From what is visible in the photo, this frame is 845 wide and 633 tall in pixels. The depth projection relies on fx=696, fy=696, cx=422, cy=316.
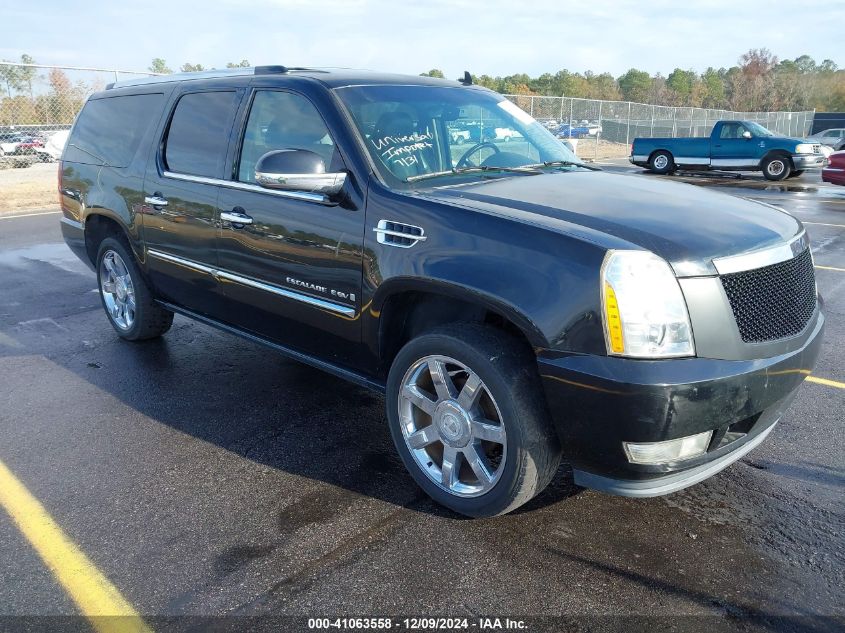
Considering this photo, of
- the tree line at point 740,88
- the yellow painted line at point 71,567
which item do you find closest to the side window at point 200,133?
the yellow painted line at point 71,567

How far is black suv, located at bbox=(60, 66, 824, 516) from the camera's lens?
2494mm

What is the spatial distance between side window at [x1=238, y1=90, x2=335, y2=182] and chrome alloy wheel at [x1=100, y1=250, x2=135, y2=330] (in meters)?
1.81

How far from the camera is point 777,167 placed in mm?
19344

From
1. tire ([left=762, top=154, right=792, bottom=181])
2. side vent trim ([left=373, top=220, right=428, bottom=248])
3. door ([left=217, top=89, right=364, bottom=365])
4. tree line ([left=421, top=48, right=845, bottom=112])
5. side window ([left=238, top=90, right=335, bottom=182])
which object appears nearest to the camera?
side vent trim ([left=373, top=220, right=428, bottom=248])

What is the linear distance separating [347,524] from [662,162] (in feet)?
68.5

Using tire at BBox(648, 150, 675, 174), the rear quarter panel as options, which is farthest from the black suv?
tire at BBox(648, 150, 675, 174)

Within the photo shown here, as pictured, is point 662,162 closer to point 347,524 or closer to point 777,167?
point 777,167

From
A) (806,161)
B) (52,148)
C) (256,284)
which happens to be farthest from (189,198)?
(806,161)

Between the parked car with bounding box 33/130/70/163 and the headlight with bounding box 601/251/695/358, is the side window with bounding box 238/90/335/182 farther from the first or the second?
the parked car with bounding box 33/130/70/163

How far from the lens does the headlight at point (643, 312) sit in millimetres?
2451

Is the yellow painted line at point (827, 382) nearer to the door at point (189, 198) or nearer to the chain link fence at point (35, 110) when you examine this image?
the door at point (189, 198)

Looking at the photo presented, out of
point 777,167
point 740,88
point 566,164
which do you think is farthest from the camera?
point 740,88

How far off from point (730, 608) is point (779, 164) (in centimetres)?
1972

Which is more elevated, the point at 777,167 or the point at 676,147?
the point at 676,147
